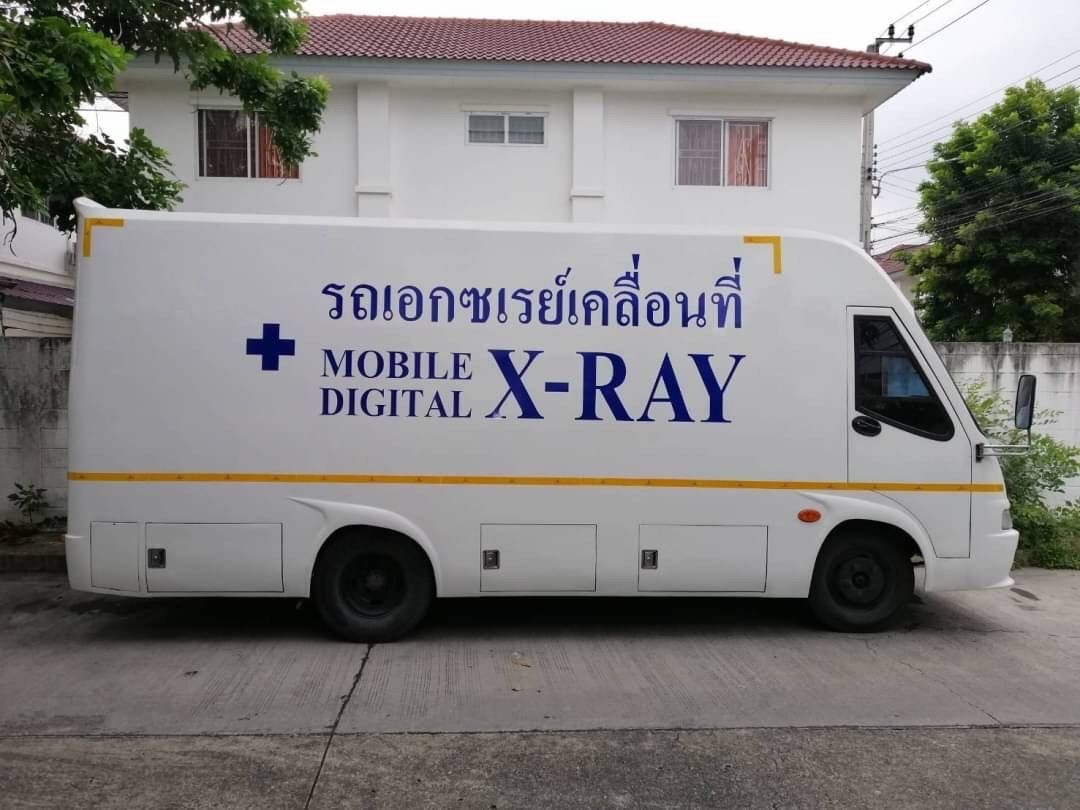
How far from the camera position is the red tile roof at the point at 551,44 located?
40.7ft

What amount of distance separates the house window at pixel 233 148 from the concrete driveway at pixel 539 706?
826cm

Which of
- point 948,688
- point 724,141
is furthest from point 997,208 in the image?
point 948,688

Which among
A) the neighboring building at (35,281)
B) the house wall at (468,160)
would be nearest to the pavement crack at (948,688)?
the house wall at (468,160)

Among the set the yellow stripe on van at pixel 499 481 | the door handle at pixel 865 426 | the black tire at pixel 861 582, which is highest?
the door handle at pixel 865 426

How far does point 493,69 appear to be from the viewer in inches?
484

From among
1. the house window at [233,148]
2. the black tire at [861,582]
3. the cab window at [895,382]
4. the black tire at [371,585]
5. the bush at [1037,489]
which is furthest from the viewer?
the house window at [233,148]

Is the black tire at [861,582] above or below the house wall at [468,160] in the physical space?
below

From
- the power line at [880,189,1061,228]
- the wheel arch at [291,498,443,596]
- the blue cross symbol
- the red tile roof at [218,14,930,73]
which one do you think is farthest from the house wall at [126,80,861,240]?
the power line at [880,189,1061,228]

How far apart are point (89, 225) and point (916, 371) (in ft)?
18.4

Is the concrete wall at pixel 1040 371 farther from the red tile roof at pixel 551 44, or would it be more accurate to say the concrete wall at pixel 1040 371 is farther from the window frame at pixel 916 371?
the red tile roof at pixel 551 44

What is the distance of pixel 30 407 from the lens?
8.15 metres

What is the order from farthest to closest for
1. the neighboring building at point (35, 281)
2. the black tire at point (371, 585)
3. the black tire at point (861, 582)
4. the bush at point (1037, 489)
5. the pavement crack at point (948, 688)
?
the neighboring building at point (35, 281)
the bush at point (1037, 489)
the black tire at point (861, 582)
the black tire at point (371, 585)
the pavement crack at point (948, 688)

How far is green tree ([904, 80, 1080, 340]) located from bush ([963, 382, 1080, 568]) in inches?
557

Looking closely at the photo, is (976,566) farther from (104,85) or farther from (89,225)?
(104,85)
